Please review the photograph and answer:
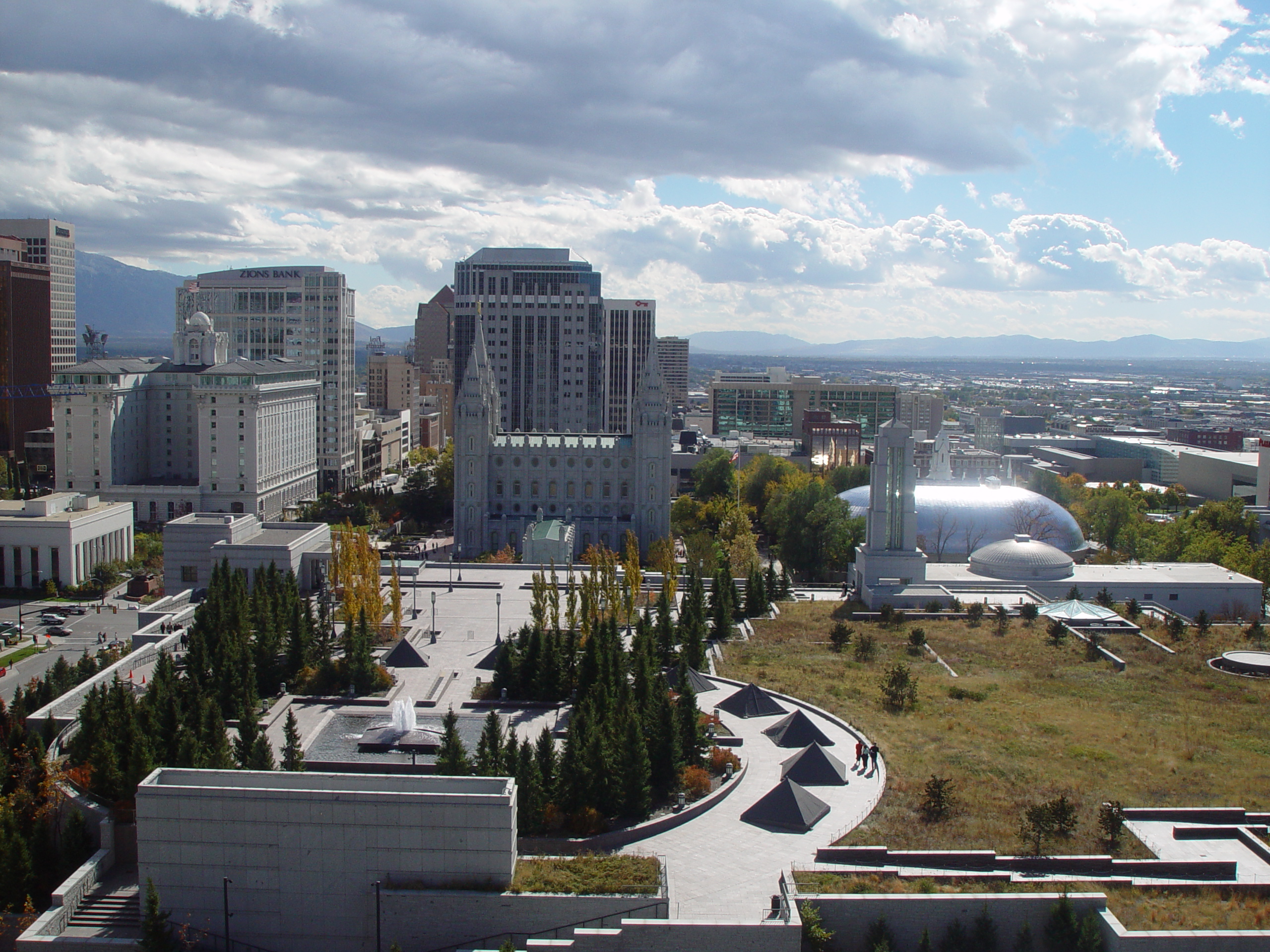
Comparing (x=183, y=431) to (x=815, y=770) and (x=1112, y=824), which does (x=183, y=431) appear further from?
(x=1112, y=824)

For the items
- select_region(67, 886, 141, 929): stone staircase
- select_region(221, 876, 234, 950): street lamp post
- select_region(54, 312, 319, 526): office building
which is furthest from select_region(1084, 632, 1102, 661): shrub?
select_region(54, 312, 319, 526): office building

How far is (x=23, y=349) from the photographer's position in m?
122

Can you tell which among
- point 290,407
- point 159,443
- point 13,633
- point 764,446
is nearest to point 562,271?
point 764,446

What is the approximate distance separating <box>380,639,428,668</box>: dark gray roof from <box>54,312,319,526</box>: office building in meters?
56.0

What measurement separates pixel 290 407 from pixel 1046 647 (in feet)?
259

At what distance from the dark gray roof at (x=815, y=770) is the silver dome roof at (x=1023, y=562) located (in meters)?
38.6

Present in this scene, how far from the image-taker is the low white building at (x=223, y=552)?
211ft

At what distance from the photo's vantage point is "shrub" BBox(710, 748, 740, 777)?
36.6 m

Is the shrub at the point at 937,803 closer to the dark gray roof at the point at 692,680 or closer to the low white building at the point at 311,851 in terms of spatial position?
the dark gray roof at the point at 692,680

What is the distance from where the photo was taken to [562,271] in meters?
146

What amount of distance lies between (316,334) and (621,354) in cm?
4364

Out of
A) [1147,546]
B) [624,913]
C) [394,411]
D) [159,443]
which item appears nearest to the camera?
[624,913]

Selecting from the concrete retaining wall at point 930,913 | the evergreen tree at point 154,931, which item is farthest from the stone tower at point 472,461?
the concrete retaining wall at point 930,913

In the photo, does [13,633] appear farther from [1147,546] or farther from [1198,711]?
[1147,546]
